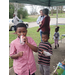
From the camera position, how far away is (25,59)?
1521 millimetres

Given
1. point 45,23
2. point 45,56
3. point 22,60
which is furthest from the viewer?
point 45,23

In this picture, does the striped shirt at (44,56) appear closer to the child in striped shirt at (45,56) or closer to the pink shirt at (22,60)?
the child in striped shirt at (45,56)

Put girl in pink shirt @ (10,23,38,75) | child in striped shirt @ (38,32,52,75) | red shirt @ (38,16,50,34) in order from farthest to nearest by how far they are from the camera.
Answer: red shirt @ (38,16,50,34) → child in striped shirt @ (38,32,52,75) → girl in pink shirt @ (10,23,38,75)

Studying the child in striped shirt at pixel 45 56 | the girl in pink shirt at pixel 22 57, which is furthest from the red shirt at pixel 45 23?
the girl in pink shirt at pixel 22 57

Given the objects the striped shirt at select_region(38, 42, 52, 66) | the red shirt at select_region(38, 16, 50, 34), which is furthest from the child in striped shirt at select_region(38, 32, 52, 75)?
the red shirt at select_region(38, 16, 50, 34)

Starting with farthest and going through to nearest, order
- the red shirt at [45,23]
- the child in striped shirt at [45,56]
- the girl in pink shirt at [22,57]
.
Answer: the red shirt at [45,23]
the child in striped shirt at [45,56]
the girl in pink shirt at [22,57]

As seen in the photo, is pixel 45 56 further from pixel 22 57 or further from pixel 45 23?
pixel 45 23

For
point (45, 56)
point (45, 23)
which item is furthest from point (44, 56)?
point (45, 23)

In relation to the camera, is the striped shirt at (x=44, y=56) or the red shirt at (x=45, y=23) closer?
the striped shirt at (x=44, y=56)

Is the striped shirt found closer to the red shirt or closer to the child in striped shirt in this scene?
the child in striped shirt

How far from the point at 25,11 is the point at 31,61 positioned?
2780 cm
